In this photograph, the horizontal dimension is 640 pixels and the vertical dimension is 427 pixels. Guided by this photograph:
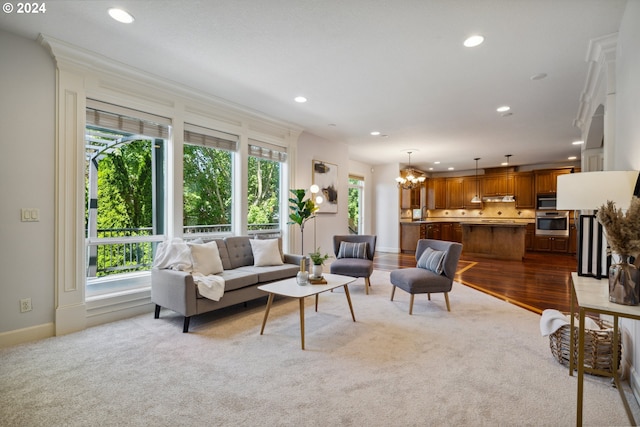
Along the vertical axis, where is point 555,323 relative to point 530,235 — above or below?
below

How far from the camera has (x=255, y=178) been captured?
532cm

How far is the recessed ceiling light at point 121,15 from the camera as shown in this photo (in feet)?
8.15

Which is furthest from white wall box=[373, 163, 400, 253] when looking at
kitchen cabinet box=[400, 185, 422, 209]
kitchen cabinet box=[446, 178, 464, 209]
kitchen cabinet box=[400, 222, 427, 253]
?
kitchen cabinet box=[446, 178, 464, 209]

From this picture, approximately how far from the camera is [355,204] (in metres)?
9.40

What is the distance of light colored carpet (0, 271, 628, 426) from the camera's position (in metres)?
1.86

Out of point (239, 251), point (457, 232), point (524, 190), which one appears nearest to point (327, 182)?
point (239, 251)

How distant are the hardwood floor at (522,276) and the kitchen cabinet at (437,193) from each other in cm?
301

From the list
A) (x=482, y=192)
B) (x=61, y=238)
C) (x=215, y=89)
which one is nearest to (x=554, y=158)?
(x=482, y=192)

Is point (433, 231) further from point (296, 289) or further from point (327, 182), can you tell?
point (296, 289)

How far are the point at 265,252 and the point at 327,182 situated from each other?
2.68m

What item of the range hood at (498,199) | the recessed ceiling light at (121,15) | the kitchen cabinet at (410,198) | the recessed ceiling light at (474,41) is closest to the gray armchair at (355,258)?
the recessed ceiling light at (474,41)

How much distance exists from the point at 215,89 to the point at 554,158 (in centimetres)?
898

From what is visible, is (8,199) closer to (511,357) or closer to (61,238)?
(61,238)

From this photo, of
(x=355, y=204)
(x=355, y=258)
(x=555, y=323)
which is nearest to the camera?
(x=555, y=323)
